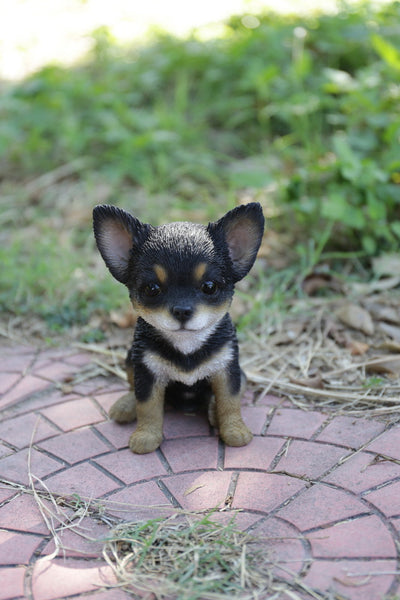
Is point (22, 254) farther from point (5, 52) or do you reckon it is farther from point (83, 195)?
Answer: point (5, 52)

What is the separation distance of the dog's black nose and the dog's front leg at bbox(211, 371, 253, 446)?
490 millimetres

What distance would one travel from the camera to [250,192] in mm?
6215

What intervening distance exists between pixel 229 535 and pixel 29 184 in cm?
512

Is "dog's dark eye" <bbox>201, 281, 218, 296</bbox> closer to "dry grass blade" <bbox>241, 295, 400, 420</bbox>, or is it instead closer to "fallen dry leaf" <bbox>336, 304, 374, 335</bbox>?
"dry grass blade" <bbox>241, 295, 400, 420</bbox>

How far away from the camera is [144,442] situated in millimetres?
3090

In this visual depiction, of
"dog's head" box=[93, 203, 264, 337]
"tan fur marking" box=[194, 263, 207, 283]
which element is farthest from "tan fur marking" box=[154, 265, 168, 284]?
"tan fur marking" box=[194, 263, 207, 283]

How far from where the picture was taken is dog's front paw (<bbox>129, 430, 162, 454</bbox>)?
10.1ft

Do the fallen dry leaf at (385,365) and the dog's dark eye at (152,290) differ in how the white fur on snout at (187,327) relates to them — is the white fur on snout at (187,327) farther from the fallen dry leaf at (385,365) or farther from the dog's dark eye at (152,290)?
the fallen dry leaf at (385,365)

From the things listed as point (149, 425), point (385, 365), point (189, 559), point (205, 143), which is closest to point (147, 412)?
point (149, 425)

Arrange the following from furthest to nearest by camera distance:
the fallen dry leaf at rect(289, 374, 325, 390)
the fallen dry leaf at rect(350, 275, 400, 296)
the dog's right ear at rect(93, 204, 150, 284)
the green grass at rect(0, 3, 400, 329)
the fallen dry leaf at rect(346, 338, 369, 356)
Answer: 1. the green grass at rect(0, 3, 400, 329)
2. the fallen dry leaf at rect(350, 275, 400, 296)
3. the fallen dry leaf at rect(346, 338, 369, 356)
4. the fallen dry leaf at rect(289, 374, 325, 390)
5. the dog's right ear at rect(93, 204, 150, 284)

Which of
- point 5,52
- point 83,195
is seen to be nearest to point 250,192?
point 83,195

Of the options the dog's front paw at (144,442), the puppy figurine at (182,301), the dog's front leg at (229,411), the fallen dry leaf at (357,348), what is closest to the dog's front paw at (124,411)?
the puppy figurine at (182,301)

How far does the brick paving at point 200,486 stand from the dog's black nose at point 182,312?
0.73 meters

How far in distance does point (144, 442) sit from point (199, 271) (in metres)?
0.89
